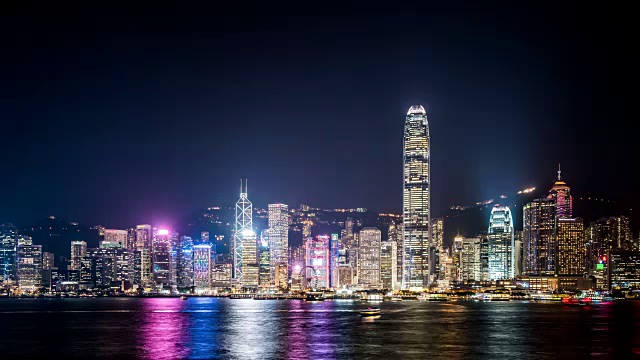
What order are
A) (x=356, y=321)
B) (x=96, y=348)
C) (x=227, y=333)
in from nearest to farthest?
(x=96, y=348) → (x=227, y=333) → (x=356, y=321)

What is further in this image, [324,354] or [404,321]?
[404,321]

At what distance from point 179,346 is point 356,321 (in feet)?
142

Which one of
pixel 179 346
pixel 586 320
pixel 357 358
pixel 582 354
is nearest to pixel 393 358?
pixel 357 358

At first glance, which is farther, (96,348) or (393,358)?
(96,348)

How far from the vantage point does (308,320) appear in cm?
11925

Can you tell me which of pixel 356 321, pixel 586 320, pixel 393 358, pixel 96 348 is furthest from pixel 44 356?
pixel 586 320

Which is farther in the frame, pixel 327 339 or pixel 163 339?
pixel 163 339

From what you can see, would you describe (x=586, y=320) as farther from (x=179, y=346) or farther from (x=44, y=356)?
(x=44, y=356)

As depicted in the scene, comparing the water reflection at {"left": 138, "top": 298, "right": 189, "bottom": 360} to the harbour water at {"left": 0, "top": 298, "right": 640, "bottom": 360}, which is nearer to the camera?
the water reflection at {"left": 138, "top": 298, "right": 189, "bottom": 360}

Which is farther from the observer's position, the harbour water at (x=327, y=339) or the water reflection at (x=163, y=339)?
the harbour water at (x=327, y=339)

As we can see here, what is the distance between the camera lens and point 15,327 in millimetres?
107875

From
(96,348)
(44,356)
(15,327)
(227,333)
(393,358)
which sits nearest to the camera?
(393,358)

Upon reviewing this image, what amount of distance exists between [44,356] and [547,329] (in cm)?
5575

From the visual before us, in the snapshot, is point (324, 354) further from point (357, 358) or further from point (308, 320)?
point (308, 320)
